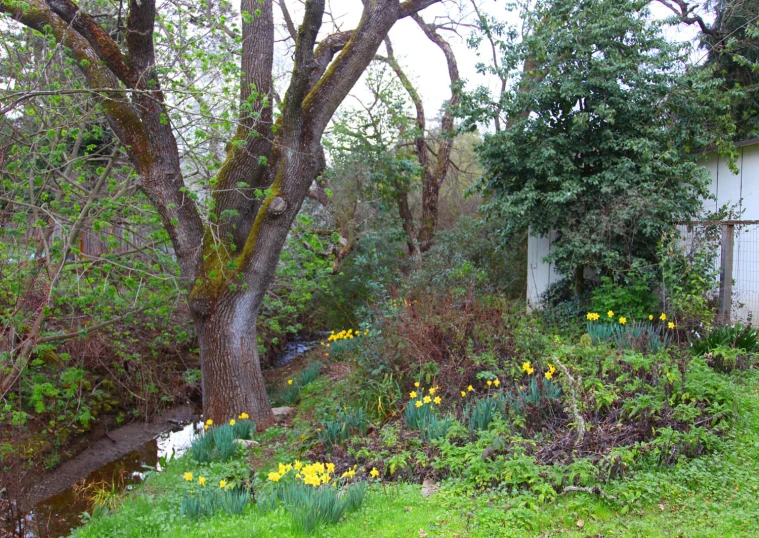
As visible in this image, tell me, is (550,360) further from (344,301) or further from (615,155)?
(344,301)

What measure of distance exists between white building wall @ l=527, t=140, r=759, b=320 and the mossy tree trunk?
504 cm

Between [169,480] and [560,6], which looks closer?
[169,480]

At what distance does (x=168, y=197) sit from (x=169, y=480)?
11.1ft

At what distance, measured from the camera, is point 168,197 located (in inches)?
283

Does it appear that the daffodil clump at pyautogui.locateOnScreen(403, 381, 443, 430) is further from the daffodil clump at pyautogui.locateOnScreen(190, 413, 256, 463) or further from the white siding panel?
the white siding panel

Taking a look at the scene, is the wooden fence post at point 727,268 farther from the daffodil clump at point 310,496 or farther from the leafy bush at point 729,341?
the daffodil clump at point 310,496

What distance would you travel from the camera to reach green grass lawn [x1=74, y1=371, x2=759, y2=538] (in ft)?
12.6

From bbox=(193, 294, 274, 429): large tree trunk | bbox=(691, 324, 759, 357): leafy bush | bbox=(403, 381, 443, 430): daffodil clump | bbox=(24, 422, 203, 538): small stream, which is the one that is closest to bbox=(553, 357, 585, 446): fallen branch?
bbox=(403, 381, 443, 430): daffodil clump

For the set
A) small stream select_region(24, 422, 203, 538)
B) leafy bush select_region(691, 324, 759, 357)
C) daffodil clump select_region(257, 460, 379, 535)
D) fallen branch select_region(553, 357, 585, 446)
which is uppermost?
leafy bush select_region(691, 324, 759, 357)

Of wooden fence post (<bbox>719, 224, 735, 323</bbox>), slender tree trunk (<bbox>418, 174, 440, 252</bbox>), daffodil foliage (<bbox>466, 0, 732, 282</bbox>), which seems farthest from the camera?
slender tree trunk (<bbox>418, 174, 440, 252</bbox>)

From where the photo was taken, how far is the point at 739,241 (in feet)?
30.7

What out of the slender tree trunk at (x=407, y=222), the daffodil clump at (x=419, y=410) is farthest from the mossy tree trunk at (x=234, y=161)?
the slender tree trunk at (x=407, y=222)

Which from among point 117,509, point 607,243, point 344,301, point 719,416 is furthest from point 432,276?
point 117,509

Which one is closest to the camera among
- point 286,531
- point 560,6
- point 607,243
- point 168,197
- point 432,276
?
point 286,531
